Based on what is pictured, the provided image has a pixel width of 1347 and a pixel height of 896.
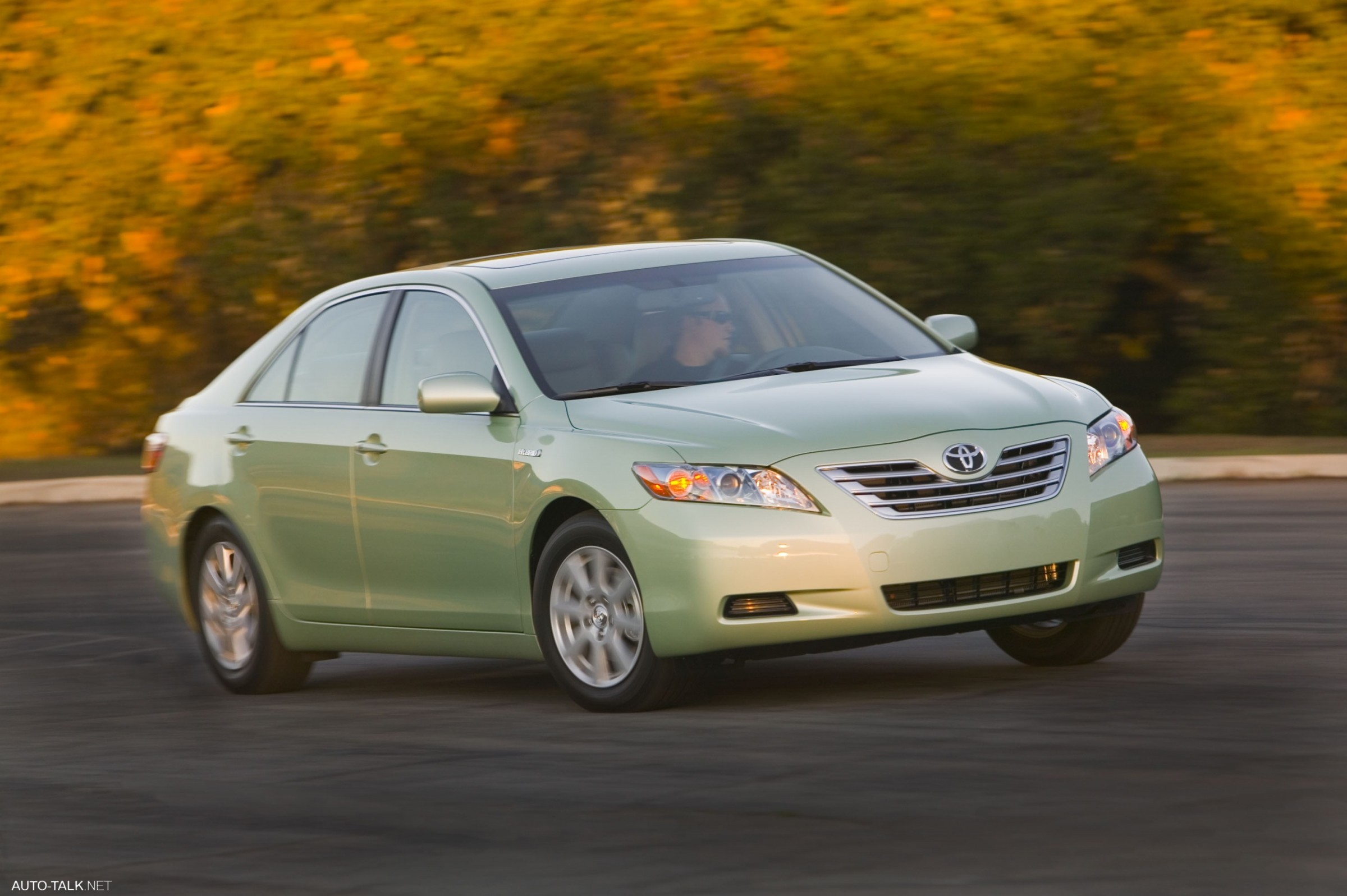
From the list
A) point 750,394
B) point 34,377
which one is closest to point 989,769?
point 750,394

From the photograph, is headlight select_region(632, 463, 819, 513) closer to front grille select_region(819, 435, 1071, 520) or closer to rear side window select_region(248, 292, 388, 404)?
front grille select_region(819, 435, 1071, 520)

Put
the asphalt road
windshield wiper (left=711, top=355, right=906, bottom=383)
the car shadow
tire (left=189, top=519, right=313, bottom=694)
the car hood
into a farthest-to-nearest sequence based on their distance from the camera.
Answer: tire (left=189, top=519, right=313, bottom=694) < windshield wiper (left=711, top=355, right=906, bottom=383) < the car shadow < the car hood < the asphalt road

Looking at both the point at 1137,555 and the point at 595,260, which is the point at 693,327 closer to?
the point at 595,260

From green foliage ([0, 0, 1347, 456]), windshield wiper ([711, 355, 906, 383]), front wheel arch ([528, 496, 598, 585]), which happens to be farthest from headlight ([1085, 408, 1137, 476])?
green foliage ([0, 0, 1347, 456])

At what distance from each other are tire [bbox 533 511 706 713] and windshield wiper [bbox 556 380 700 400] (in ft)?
A: 1.69

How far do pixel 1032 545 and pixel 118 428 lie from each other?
18140 mm

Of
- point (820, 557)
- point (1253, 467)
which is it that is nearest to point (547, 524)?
point (820, 557)

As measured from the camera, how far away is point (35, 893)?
20.5 ft

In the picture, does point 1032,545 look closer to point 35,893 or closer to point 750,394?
point 750,394

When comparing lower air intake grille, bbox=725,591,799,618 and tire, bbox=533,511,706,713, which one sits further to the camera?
tire, bbox=533,511,706,713

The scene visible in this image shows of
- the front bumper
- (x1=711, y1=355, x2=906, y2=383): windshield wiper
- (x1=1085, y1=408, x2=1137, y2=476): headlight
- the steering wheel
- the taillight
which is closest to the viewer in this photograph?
the front bumper

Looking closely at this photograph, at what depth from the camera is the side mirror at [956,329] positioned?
32.6ft

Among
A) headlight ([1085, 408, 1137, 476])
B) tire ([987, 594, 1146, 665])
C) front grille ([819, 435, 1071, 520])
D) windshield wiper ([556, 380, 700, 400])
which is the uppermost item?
windshield wiper ([556, 380, 700, 400])

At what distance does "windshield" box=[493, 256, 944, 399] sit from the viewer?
9.12 metres
